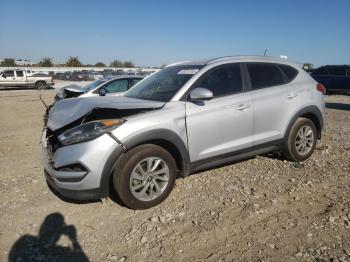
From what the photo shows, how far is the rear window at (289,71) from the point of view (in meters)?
5.40

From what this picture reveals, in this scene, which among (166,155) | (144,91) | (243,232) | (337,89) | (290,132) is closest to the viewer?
(243,232)

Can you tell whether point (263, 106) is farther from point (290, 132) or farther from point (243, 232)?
point (243, 232)

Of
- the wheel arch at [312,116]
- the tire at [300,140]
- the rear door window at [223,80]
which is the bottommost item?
the tire at [300,140]

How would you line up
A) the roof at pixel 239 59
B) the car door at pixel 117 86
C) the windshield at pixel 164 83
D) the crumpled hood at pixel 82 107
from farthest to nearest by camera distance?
the car door at pixel 117 86
the roof at pixel 239 59
the windshield at pixel 164 83
the crumpled hood at pixel 82 107

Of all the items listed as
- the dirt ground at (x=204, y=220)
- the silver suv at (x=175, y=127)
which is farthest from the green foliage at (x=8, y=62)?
the silver suv at (x=175, y=127)

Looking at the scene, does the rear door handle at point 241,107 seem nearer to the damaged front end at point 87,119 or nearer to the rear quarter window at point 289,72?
the damaged front end at point 87,119

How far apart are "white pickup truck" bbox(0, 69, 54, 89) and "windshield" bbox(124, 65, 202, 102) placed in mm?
26345

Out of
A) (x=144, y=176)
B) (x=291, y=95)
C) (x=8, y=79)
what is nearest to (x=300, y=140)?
(x=291, y=95)

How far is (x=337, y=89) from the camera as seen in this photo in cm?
2019

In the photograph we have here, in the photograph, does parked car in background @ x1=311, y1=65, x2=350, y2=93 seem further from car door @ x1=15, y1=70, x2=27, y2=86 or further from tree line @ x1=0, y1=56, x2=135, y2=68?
tree line @ x1=0, y1=56, x2=135, y2=68

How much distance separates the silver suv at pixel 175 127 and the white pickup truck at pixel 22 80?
26.3m

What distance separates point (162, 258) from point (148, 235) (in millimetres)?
444

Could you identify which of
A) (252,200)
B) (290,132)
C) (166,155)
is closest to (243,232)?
(252,200)

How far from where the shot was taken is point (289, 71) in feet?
17.9
